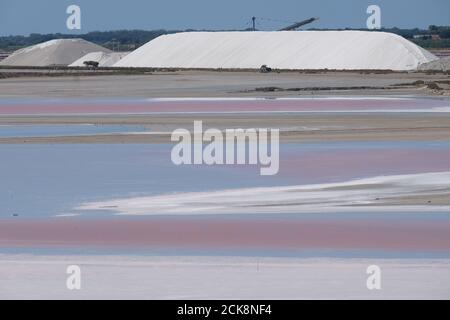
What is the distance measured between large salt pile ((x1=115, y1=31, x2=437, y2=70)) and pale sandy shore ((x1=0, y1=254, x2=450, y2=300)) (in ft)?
263

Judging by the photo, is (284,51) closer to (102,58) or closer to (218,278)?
(102,58)

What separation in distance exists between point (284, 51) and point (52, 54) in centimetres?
3764

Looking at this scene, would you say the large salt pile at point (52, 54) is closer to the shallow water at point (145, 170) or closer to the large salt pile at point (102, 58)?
the large salt pile at point (102, 58)

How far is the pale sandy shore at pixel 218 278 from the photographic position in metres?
11.9

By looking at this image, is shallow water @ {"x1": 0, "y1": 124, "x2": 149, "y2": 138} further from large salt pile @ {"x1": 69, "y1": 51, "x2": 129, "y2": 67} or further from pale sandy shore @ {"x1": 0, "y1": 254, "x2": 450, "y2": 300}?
large salt pile @ {"x1": 69, "y1": 51, "x2": 129, "y2": 67}

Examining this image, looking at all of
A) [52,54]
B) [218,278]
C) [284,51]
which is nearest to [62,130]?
[218,278]

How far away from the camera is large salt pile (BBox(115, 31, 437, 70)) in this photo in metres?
98.5

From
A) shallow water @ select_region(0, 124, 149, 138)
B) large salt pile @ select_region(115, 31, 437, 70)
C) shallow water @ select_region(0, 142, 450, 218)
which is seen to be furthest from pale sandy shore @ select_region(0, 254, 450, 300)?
large salt pile @ select_region(115, 31, 437, 70)

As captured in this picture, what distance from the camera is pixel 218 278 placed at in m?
12.7

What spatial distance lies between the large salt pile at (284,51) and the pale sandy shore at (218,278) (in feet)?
263

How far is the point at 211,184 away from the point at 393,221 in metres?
5.01

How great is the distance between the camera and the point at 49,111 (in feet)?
131
